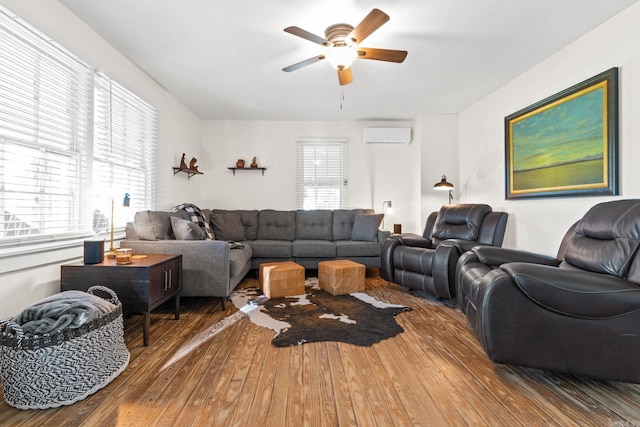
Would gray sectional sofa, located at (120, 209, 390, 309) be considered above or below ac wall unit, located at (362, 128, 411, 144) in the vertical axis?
below

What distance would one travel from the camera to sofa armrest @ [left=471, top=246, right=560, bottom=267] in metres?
2.20

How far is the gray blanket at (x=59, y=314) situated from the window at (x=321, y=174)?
3.60 m

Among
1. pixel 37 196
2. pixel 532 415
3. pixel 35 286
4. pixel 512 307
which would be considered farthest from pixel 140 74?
pixel 532 415

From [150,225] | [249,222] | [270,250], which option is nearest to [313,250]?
[270,250]

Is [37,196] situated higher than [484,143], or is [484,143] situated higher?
[484,143]

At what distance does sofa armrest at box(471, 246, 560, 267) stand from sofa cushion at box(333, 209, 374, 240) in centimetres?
237

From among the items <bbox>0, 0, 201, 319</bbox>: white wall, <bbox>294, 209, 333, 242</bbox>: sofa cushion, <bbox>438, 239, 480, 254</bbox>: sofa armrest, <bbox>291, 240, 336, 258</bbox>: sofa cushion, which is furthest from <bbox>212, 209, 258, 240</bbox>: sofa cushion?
<bbox>438, 239, 480, 254</bbox>: sofa armrest

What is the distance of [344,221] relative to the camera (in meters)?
4.59

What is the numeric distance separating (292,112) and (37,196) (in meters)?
3.29

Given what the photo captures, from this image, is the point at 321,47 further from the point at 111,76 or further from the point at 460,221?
the point at 460,221

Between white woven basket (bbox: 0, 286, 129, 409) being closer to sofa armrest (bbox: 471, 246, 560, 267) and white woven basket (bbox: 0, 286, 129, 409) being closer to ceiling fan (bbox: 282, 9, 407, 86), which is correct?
ceiling fan (bbox: 282, 9, 407, 86)

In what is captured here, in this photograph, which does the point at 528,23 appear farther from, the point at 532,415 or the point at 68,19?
the point at 68,19

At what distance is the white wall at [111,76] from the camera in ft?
6.04

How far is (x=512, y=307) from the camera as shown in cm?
154
